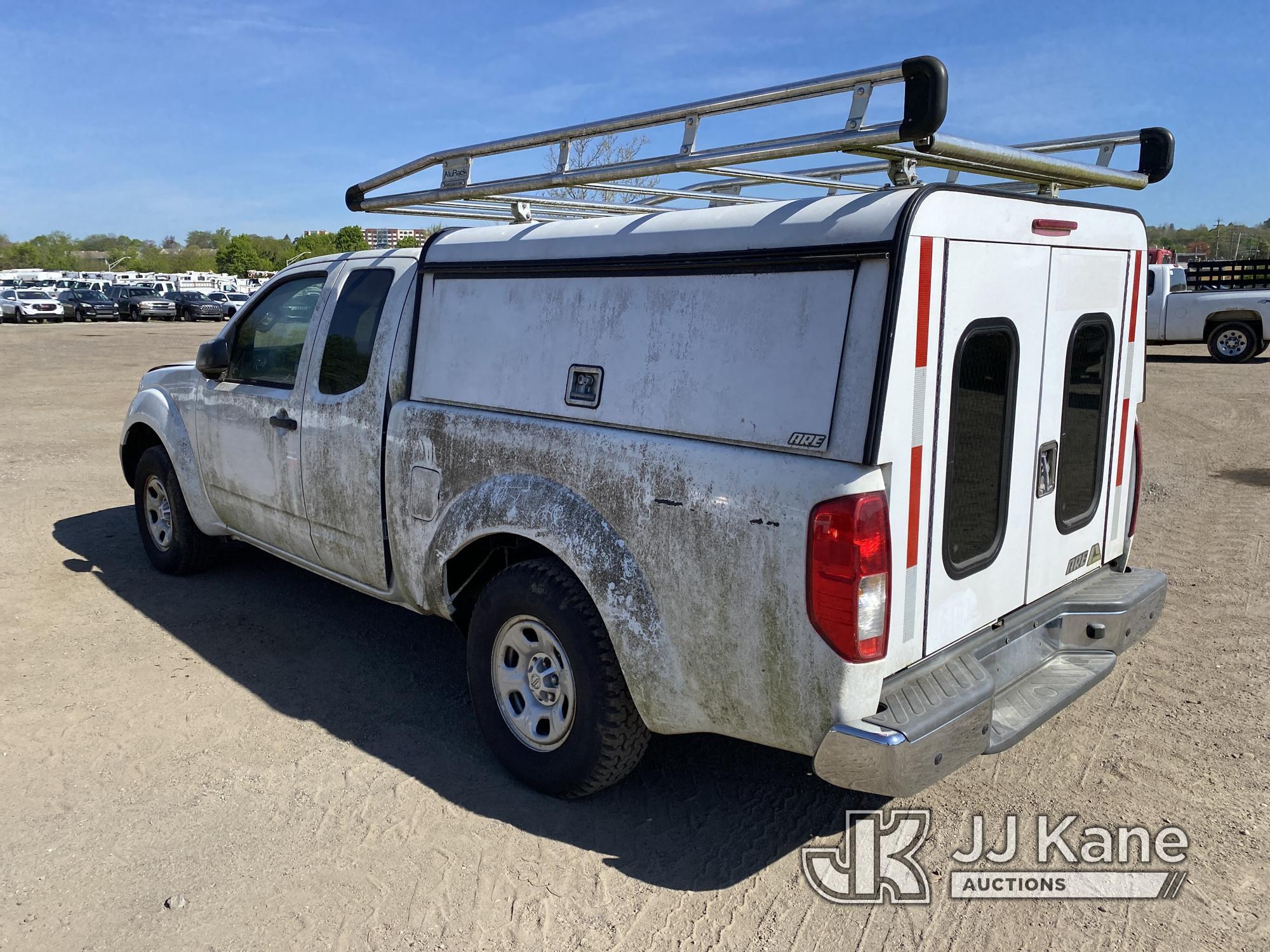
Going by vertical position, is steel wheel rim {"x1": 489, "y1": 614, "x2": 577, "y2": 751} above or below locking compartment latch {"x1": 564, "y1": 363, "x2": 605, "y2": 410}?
below

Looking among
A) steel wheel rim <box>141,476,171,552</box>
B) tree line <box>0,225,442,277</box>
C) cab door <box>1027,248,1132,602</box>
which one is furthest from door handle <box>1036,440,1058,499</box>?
tree line <box>0,225,442,277</box>

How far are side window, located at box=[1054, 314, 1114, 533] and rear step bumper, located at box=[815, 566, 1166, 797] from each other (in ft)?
1.09

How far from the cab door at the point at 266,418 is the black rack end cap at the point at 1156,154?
360 cm

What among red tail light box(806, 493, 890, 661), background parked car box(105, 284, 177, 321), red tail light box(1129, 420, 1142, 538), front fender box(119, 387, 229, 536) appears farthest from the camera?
background parked car box(105, 284, 177, 321)

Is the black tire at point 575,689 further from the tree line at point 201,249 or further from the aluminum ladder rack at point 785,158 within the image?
the tree line at point 201,249

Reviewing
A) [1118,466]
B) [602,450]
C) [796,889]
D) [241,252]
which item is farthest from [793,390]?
[241,252]

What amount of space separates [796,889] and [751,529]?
1238mm

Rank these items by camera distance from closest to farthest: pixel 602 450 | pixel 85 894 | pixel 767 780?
1. pixel 85 894
2. pixel 602 450
3. pixel 767 780

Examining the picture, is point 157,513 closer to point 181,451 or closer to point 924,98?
point 181,451

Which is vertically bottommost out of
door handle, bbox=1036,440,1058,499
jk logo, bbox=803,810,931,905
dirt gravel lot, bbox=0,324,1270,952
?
jk logo, bbox=803,810,931,905

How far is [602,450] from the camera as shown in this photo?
334 cm

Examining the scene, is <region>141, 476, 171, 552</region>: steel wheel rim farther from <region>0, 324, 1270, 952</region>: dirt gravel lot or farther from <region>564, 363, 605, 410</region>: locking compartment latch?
<region>564, 363, 605, 410</region>: locking compartment latch

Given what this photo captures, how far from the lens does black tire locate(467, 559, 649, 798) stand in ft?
11.2

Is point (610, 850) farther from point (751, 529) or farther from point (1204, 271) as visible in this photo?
point (1204, 271)
